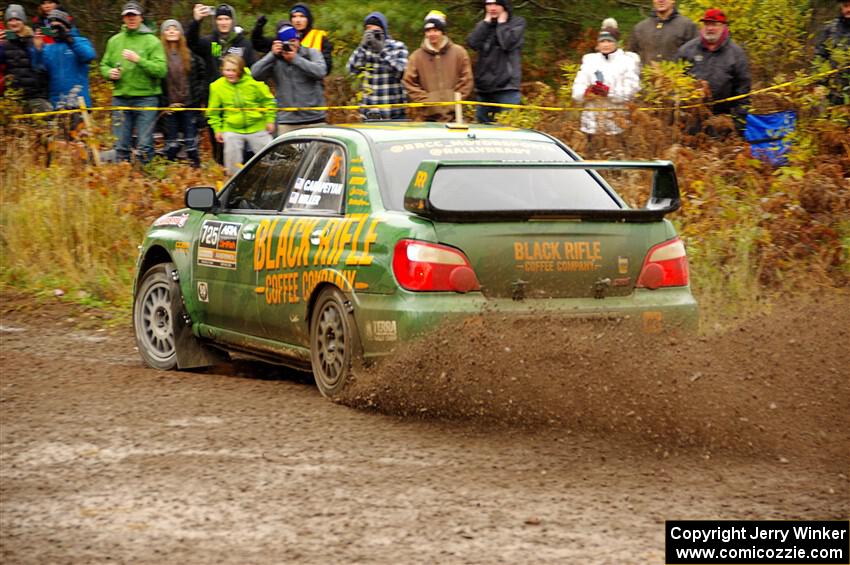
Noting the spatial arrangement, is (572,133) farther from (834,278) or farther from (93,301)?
(93,301)

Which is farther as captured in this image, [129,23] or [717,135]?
[129,23]

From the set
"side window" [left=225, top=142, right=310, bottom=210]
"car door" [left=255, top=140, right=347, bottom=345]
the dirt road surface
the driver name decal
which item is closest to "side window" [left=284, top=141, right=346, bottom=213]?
"car door" [left=255, top=140, right=347, bottom=345]

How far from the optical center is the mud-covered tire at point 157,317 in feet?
32.5

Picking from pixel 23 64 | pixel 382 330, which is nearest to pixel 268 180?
pixel 382 330

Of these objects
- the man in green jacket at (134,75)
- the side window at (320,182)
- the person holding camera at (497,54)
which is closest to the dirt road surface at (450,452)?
the side window at (320,182)

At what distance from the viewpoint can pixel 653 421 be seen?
7.29m

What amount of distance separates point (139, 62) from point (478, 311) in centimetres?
937

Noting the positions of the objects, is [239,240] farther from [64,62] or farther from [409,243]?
[64,62]

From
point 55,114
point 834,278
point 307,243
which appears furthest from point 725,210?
point 55,114

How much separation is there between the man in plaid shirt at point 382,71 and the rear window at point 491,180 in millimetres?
6278

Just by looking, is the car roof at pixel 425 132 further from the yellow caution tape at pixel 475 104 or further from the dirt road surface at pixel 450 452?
the yellow caution tape at pixel 475 104

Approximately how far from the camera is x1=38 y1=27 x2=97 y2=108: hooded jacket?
16641mm

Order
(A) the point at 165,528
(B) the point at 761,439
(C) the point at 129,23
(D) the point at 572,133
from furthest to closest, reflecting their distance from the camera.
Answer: (C) the point at 129,23 → (D) the point at 572,133 → (B) the point at 761,439 → (A) the point at 165,528

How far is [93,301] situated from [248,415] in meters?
6.02
